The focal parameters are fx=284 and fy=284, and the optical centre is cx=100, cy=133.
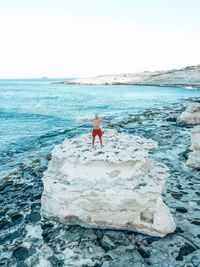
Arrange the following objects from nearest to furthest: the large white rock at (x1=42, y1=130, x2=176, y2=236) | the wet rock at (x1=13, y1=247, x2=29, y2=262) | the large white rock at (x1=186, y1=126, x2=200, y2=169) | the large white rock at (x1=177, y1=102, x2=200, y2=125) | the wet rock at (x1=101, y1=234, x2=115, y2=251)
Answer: the wet rock at (x1=13, y1=247, x2=29, y2=262), the wet rock at (x1=101, y1=234, x2=115, y2=251), the large white rock at (x1=42, y1=130, x2=176, y2=236), the large white rock at (x1=186, y1=126, x2=200, y2=169), the large white rock at (x1=177, y1=102, x2=200, y2=125)

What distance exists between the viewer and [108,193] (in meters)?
9.72

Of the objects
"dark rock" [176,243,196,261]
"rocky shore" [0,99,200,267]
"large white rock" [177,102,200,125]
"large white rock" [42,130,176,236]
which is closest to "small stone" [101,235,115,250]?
"rocky shore" [0,99,200,267]

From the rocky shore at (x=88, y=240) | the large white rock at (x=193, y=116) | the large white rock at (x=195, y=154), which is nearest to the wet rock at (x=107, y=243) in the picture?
the rocky shore at (x=88, y=240)

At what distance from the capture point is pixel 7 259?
343 inches

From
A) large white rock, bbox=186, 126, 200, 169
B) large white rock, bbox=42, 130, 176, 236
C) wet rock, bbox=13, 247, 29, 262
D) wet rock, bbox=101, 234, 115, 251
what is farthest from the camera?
large white rock, bbox=186, 126, 200, 169

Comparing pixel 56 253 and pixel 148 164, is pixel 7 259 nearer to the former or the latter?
pixel 56 253

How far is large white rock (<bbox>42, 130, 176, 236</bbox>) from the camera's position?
9672 mm

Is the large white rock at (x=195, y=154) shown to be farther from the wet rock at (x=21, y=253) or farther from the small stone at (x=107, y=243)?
the wet rock at (x=21, y=253)

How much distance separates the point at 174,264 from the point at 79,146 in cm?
588

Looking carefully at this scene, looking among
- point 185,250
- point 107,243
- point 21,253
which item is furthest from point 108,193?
point 21,253

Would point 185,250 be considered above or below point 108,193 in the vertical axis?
below

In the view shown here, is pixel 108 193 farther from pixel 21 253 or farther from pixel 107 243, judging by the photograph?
pixel 21 253

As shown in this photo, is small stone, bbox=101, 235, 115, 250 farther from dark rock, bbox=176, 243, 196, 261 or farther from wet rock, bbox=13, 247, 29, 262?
wet rock, bbox=13, 247, 29, 262

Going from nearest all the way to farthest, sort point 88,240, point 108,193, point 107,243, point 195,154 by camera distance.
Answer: point 107,243 → point 88,240 → point 108,193 → point 195,154
